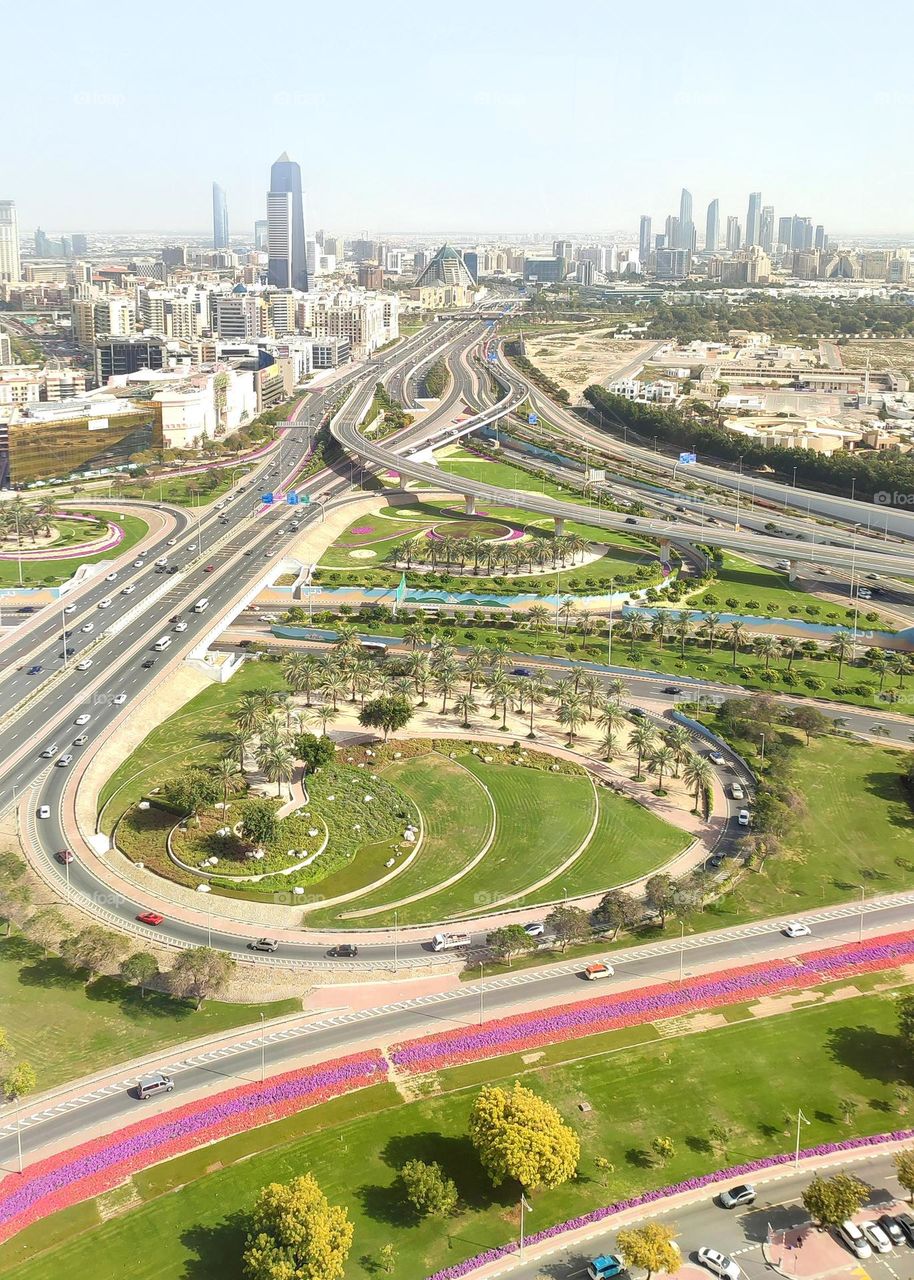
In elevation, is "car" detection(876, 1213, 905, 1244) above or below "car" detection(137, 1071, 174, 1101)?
below

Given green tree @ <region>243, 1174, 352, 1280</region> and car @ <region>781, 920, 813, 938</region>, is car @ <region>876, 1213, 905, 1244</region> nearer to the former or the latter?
car @ <region>781, 920, 813, 938</region>

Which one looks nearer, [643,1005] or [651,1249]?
[651,1249]

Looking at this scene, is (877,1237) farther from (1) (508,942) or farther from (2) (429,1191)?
(1) (508,942)

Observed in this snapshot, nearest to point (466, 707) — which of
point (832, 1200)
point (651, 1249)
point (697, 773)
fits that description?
point (697, 773)

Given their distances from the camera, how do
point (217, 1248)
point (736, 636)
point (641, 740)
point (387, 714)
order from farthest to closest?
point (736, 636), point (387, 714), point (641, 740), point (217, 1248)

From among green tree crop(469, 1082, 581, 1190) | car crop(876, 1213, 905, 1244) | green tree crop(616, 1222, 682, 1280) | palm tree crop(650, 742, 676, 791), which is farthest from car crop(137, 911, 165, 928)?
car crop(876, 1213, 905, 1244)

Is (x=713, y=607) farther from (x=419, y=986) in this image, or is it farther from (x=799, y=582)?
Result: (x=419, y=986)

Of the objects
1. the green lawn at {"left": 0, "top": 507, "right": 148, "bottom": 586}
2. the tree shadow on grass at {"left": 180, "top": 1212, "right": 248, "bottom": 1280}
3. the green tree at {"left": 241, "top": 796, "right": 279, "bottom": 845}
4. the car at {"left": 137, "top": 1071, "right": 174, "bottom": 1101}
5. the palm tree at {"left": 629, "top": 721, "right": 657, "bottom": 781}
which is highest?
the green lawn at {"left": 0, "top": 507, "right": 148, "bottom": 586}
